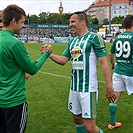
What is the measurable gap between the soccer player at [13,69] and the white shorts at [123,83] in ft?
7.79

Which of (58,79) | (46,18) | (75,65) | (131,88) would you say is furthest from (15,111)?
(46,18)

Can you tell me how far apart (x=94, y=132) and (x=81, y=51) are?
112 centimetres

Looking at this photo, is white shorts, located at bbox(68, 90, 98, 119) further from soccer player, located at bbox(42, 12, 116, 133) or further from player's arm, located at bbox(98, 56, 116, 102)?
player's arm, located at bbox(98, 56, 116, 102)

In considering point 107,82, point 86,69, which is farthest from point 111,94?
point 86,69

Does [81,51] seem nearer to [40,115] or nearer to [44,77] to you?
[40,115]

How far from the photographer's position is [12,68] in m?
2.96

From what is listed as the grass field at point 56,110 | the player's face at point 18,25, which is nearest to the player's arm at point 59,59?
the player's face at point 18,25

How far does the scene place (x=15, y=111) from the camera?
A: 9.94 feet

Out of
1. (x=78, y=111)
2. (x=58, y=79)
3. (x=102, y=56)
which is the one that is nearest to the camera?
(x=102, y=56)

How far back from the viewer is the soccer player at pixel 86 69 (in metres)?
3.61

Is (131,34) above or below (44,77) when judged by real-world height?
above

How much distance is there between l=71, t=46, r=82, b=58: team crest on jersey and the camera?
12.2 ft

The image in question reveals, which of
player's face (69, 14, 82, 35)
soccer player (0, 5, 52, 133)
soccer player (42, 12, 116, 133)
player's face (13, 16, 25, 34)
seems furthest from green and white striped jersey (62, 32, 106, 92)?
player's face (13, 16, 25, 34)

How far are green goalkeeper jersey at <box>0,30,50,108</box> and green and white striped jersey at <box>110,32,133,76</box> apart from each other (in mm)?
2383
